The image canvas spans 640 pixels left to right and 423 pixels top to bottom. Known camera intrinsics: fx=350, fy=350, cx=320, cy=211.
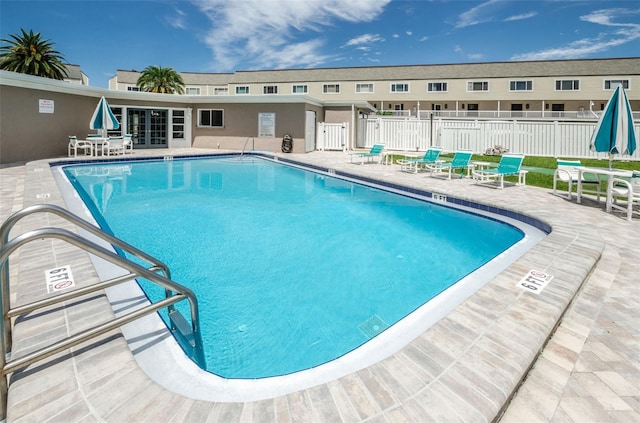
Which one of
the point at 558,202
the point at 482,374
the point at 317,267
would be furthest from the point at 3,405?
the point at 558,202

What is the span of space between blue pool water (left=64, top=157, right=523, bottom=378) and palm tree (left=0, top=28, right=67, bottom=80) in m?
26.0

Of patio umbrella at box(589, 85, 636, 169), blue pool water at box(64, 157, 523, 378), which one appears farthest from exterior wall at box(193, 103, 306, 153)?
patio umbrella at box(589, 85, 636, 169)

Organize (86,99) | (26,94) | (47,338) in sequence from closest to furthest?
(47,338), (26,94), (86,99)

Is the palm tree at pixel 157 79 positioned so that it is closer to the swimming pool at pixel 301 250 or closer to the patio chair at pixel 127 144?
the patio chair at pixel 127 144

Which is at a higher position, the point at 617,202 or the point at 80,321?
the point at 617,202

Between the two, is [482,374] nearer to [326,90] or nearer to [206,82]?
[326,90]

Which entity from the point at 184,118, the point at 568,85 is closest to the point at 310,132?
the point at 184,118

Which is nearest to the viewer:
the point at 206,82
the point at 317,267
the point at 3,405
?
the point at 3,405

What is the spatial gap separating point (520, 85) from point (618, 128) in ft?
107

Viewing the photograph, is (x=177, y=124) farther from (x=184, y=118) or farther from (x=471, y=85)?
(x=471, y=85)

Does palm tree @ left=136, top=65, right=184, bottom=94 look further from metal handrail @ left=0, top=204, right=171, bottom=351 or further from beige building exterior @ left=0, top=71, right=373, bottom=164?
metal handrail @ left=0, top=204, right=171, bottom=351

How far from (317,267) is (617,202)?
7030mm

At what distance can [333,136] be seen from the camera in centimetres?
2111

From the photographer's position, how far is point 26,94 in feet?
44.3
